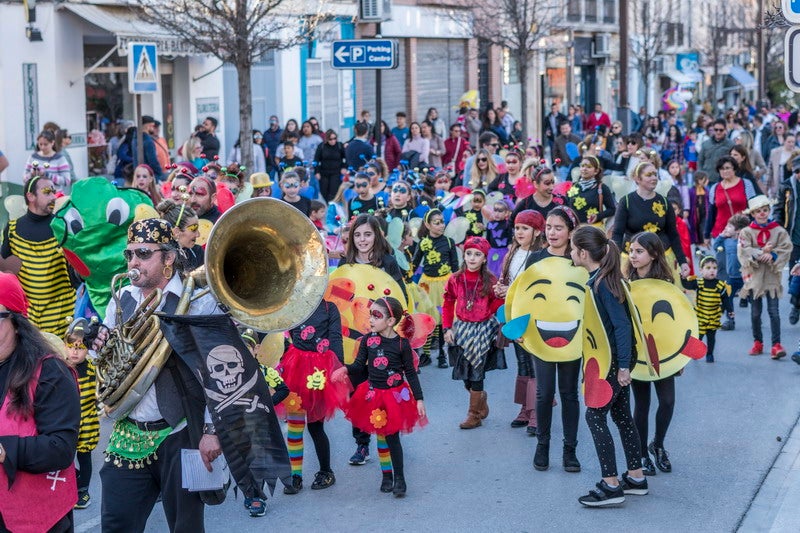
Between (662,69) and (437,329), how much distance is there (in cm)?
4374

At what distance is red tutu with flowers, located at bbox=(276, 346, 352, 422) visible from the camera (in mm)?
7465

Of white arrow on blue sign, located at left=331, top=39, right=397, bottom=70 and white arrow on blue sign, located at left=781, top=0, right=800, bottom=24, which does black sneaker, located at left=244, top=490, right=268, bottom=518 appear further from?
white arrow on blue sign, located at left=331, top=39, right=397, bottom=70

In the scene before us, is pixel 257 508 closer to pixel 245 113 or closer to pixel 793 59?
pixel 793 59

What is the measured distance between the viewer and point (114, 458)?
520 cm

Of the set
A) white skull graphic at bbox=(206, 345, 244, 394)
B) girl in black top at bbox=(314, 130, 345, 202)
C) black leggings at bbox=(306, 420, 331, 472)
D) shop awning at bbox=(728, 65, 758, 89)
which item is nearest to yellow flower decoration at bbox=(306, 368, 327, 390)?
black leggings at bbox=(306, 420, 331, 472)

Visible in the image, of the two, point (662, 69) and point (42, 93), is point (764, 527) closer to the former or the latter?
point (42, 93)

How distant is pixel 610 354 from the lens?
7.15m

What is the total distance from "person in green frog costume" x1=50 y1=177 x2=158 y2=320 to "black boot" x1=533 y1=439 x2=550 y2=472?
9.49ft

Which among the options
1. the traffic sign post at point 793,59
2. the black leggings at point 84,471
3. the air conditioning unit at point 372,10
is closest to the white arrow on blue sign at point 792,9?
the traffic sign post at point 793,59

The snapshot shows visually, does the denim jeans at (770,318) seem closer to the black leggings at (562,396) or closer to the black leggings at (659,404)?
the black leggings at (659,404)

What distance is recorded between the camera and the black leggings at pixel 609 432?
720cm

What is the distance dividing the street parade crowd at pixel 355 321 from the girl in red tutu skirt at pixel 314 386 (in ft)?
0.04

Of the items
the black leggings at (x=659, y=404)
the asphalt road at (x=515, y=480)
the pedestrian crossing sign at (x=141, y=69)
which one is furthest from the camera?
the pedestrian crossing sign at (x=141, y=69)

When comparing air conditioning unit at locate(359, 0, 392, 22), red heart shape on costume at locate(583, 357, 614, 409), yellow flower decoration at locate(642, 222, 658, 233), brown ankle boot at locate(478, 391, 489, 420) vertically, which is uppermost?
air conditioning unit at locate(359, 0, 392, 22)
